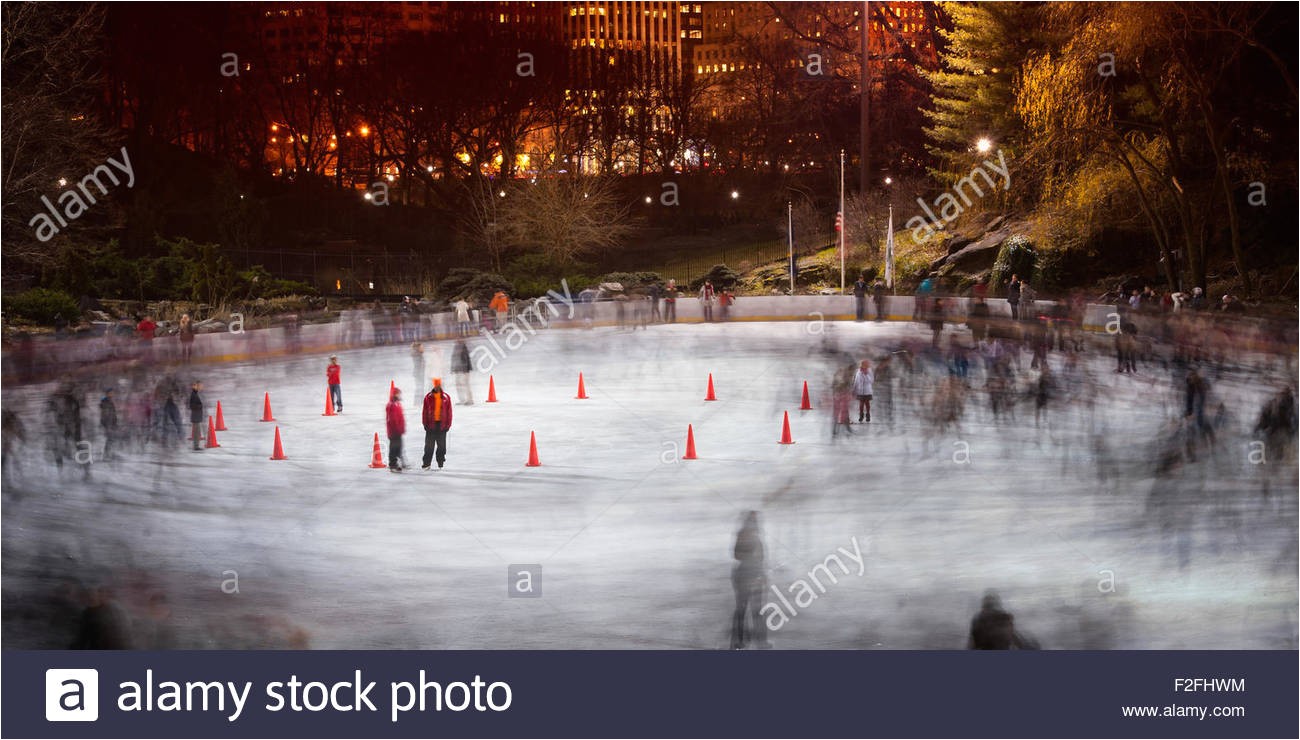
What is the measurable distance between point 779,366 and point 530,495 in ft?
42.2

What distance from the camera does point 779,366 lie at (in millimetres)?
27656

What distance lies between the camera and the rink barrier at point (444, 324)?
29.0m

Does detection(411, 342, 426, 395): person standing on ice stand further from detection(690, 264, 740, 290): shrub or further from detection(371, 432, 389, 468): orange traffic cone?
detection(690, 264, 740, 290): shrub

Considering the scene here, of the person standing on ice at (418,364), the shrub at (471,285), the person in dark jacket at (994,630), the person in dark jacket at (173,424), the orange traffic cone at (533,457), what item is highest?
the shrub at (471,285)

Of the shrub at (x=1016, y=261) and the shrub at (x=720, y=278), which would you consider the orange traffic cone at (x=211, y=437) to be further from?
the shrub at (x=720, y=278)

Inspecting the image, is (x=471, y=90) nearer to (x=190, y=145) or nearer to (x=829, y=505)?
(x=190, y=145)

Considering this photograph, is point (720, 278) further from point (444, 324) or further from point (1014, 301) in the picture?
point (1014, 301)

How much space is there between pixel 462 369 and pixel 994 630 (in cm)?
1316

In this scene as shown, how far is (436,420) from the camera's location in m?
16.9

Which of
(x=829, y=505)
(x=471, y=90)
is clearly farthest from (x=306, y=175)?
(x=829, y=505)

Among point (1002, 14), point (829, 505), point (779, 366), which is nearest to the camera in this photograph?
point (829, 505)

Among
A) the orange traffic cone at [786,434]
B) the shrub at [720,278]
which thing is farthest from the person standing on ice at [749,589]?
the shrub at [720,278]

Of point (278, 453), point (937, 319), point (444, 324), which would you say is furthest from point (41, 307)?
point (937, 319)

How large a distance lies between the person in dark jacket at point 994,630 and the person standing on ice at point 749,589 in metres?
1.79
